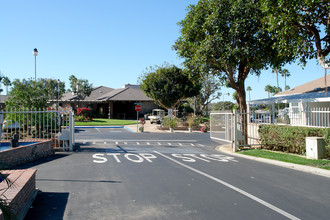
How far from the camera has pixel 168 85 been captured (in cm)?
3609

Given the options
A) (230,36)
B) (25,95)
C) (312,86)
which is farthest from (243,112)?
(312,86)

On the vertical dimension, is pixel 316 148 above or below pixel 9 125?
below

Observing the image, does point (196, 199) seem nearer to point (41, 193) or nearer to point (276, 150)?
point (41, 193)

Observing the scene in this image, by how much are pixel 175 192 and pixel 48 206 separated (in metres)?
2.72

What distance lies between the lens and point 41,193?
21.0 feet

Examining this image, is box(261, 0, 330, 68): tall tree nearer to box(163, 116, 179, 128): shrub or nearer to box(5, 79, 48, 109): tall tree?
box(5, 79, 48, 109): tall tree

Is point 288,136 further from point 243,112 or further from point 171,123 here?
point 171,123

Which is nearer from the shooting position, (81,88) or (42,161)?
(42,161)

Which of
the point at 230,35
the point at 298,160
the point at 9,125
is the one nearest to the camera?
the point at 298,160

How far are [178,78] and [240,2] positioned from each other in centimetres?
2248

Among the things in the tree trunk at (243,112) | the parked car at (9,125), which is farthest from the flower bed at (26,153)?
the tree trunk at (243,112)

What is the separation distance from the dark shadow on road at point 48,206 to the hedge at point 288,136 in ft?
34.4

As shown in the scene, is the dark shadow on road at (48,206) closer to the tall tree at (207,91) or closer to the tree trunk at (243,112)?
the tree trunk at (243,112)

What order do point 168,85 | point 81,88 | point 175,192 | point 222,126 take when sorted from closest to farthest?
point 175,192, point 222,126, point 168,85, point 81,88
